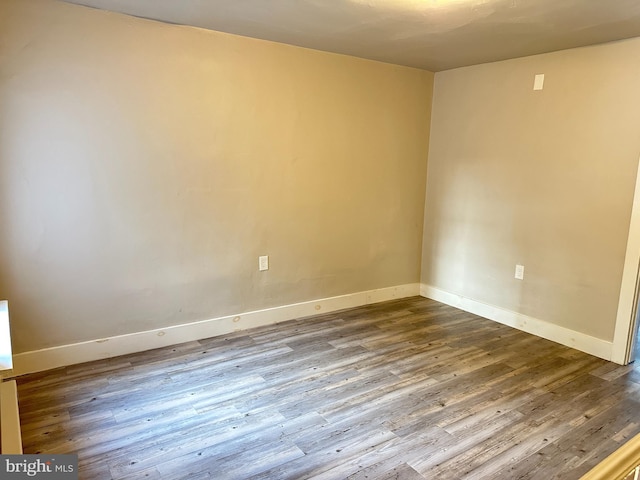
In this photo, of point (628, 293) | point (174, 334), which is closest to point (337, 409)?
point (174, 334)

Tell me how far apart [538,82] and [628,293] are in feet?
5.62

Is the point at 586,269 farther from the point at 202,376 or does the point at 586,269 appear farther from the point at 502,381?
the point at 202,376

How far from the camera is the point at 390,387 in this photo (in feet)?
8.65

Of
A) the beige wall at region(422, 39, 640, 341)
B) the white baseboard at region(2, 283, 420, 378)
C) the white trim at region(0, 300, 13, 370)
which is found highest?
the beige wall at region(422, 39, 640, 341)

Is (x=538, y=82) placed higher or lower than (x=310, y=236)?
higher

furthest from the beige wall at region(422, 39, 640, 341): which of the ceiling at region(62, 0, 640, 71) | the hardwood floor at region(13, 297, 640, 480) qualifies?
the hardwood floor at region(13, 297, 640, 480)

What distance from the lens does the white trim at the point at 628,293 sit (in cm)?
287

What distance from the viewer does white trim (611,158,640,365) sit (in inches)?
113

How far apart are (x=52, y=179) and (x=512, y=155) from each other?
3432mm

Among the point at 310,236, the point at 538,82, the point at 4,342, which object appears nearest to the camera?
the point at 4,342

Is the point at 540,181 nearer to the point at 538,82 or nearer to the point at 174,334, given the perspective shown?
the point at 538,82

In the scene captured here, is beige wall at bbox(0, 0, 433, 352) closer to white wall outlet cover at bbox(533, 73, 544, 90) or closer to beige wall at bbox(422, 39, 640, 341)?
beige wall at bbox(422, 39, 640, 341)

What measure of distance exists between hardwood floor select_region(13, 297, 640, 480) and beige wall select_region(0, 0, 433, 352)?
475mm

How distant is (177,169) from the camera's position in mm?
3043
